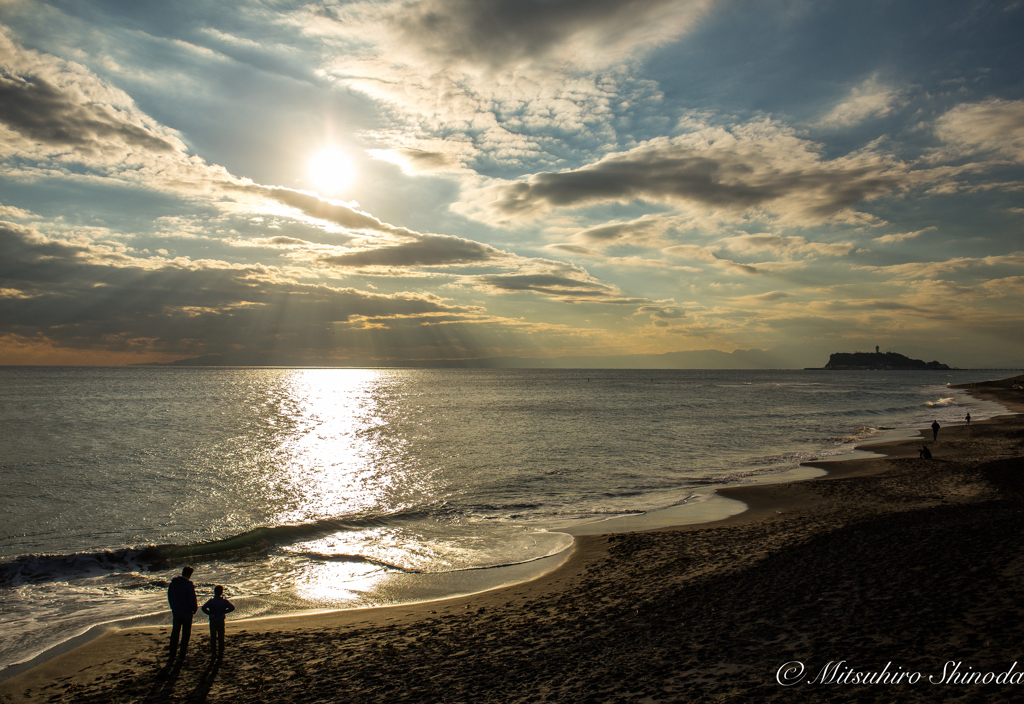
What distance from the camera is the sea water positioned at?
54.2ft

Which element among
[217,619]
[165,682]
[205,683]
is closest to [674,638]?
[205,683]

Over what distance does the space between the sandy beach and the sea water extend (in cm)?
252

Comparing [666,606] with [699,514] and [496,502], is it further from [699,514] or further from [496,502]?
[496,502]

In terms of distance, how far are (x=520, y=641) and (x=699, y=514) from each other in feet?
48.4

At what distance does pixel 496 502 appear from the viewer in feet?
90.7

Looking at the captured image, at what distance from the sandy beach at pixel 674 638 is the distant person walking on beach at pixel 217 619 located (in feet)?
1.00

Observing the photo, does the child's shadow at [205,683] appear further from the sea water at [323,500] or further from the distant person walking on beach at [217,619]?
the sea water at [323,500]

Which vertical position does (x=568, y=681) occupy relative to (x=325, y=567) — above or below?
above

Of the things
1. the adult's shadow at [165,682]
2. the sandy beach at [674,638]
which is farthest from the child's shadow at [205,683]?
the adult's shadow at [165,682]

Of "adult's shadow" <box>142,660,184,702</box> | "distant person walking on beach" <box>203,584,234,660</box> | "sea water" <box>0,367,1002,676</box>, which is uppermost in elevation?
"distant person walking on beach" <box>203,584,234,660</box>

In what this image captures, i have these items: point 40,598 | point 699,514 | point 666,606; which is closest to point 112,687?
point 40,598

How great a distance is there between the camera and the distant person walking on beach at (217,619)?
11062 mm

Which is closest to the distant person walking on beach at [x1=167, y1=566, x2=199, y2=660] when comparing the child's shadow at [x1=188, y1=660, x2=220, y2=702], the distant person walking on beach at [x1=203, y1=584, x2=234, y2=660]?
the distant person walking on beach at [x1=203, y1=584, x2=234, y2=660]
